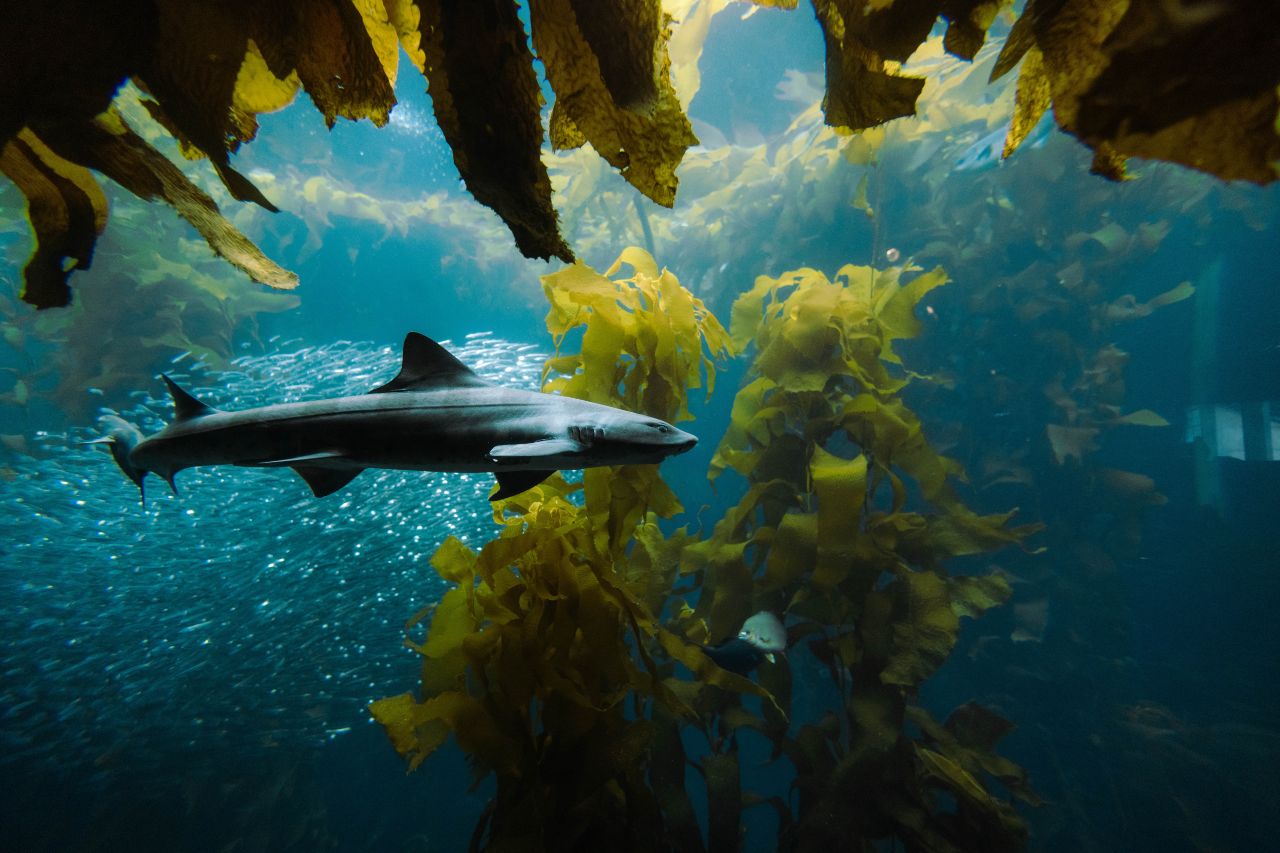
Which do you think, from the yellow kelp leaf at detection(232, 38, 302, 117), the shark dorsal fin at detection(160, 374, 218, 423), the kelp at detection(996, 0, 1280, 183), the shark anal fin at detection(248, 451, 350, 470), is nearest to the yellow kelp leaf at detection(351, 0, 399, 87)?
the yellow kelp leaf at detection(232, 38, 302, 117)

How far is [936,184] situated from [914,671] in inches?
355

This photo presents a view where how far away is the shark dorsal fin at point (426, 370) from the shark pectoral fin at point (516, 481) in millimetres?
303

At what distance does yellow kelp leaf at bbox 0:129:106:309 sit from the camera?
103cm

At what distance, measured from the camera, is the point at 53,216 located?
107 centimetres

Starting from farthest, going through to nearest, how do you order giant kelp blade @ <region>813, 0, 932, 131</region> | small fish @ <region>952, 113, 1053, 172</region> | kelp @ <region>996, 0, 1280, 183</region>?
small fish @ <region>952, 113, 1053, 172</region>, giant kelp blade @ <region>813, 0, 932, 131</region>, kelp @ <region>996, 0, 1280, 183</region>

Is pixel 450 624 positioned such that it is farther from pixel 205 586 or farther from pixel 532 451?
pixel 205 586

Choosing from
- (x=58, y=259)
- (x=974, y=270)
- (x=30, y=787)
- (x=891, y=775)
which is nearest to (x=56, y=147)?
(x=58, y=259)

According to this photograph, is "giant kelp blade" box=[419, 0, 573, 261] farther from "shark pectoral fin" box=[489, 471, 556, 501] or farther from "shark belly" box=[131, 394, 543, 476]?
"shark pectoral fin" box=[489, 471, 556, 501]

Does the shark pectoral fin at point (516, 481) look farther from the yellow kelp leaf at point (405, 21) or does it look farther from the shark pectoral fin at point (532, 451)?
the yellow kelp leaf at point (405, 21)

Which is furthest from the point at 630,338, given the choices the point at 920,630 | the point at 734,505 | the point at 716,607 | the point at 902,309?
the point at 734,505

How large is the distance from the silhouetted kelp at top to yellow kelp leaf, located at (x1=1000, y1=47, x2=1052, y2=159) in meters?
1.63

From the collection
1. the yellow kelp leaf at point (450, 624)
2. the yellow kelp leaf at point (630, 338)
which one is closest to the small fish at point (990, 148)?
the yellow kelp leaf at point (630, 338)

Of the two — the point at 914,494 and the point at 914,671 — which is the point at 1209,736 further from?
the point at 914,671

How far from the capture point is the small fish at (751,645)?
104 inches
